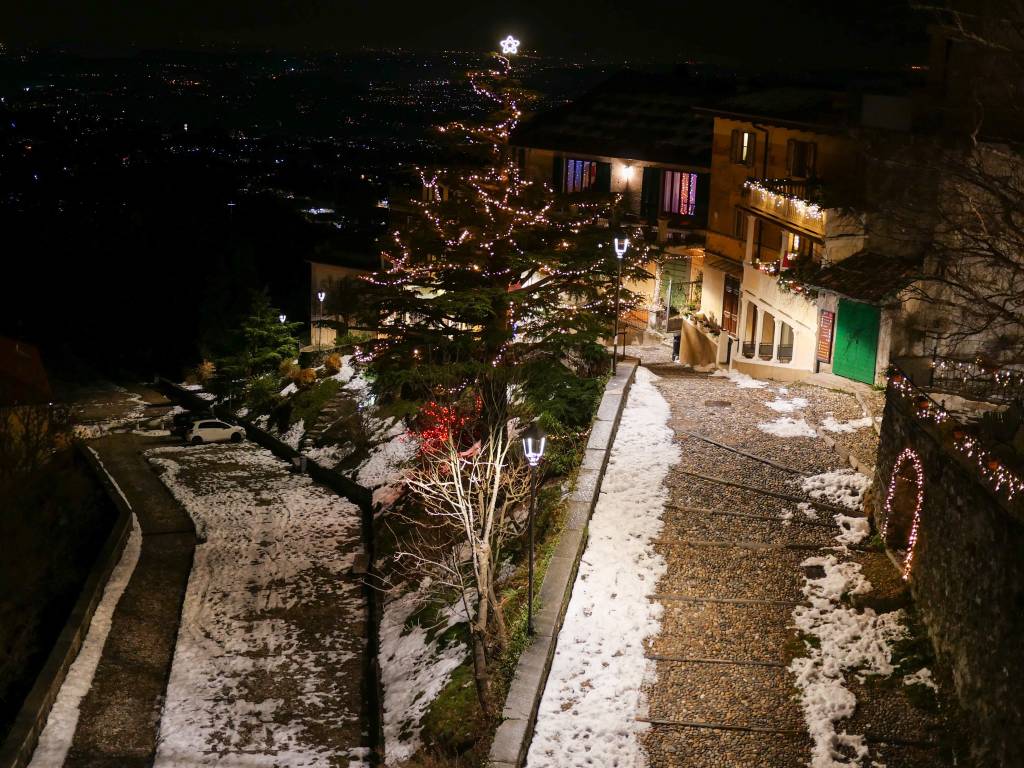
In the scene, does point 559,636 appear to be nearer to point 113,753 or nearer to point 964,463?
point 964,463

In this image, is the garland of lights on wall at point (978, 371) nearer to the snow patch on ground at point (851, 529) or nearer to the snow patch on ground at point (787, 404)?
→ the snow patch on ground at point (787, 404)

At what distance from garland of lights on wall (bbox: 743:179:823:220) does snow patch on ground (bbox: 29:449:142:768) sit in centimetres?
2124

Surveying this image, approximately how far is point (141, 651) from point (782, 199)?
22375 mm

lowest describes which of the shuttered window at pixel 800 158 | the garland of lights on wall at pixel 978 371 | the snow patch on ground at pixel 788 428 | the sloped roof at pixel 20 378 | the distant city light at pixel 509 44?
the sloped roof at pixel 20 378

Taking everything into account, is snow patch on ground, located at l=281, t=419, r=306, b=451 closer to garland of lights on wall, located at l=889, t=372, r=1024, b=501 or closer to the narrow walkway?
the narrow walkway

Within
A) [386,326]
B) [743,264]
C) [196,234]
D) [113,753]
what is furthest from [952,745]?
[196,234]

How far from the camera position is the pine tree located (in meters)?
24.1

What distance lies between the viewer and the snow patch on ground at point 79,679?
1692cm

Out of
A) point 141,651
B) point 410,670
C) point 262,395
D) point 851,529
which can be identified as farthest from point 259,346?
point 851,529

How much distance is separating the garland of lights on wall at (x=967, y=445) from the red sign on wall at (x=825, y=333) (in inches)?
401

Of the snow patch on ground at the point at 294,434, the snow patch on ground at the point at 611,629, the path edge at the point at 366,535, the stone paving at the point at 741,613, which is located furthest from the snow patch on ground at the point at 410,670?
the snow patch on ground at the point at 294,434

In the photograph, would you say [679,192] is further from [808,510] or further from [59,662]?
[59,662]

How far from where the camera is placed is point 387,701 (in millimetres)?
17438

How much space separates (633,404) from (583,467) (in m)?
4.85
